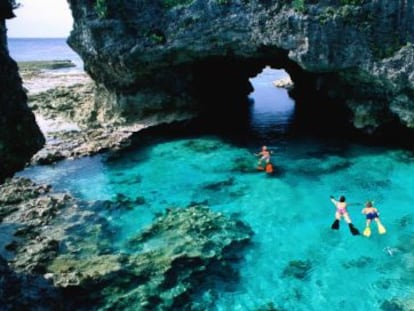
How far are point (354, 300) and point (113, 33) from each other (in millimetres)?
25210

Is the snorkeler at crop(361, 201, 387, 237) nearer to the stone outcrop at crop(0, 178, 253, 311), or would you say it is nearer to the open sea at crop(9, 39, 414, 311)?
the open sea at crop(9, 39, 414, 311)

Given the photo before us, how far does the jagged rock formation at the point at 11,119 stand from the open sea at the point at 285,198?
6111 mm

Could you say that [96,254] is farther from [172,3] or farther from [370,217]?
[172,3]

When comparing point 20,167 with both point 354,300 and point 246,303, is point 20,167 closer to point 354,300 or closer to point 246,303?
point 246,303

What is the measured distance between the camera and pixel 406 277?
16.2m

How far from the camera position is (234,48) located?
3136 cm

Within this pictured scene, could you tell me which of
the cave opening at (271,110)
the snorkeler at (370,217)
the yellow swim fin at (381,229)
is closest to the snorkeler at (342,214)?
the snorkeler at (370,217)

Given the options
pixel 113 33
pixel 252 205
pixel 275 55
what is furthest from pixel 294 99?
pixel 252 205

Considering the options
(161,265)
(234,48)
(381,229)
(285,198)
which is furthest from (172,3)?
(381,229)

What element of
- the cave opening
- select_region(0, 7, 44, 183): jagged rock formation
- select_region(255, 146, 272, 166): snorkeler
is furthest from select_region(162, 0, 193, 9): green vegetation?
select_region(0, 7, 44, 183): jagged rock formation

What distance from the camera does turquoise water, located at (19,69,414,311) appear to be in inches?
626

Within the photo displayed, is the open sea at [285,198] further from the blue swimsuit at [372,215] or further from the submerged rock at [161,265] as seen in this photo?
the blue swimsuit at [372,215]

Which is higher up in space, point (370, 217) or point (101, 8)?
point (101, 8)

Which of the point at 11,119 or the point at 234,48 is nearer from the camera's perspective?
the point at 11,119
